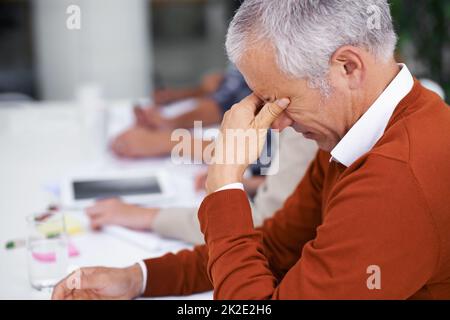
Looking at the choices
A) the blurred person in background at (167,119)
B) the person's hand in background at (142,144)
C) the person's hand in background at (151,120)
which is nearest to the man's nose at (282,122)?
the blurred person in background at (167,119)

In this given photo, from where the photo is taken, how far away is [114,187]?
184cm

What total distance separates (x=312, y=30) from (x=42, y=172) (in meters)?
1.37

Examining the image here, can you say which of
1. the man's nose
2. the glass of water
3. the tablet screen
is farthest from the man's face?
the tablet screen

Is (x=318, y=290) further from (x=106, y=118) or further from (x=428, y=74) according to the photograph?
(x=428, y=74)

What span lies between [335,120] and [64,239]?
69cm

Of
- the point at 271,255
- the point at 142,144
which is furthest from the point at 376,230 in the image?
the point at 142,144

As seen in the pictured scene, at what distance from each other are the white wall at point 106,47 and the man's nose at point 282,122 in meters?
3.03

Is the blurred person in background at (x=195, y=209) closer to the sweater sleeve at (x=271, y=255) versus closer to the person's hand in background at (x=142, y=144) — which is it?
the sweater sleeve at (x=271, y=255)

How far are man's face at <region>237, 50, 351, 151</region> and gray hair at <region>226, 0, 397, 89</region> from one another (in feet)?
0.06

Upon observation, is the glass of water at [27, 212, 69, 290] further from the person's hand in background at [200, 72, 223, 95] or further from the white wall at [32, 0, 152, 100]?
the white wall at [32, 0, 152, 100]

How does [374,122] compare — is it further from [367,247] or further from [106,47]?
[106,47]

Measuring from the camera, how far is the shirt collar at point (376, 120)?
3.39 feet

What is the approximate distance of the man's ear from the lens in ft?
3.18
